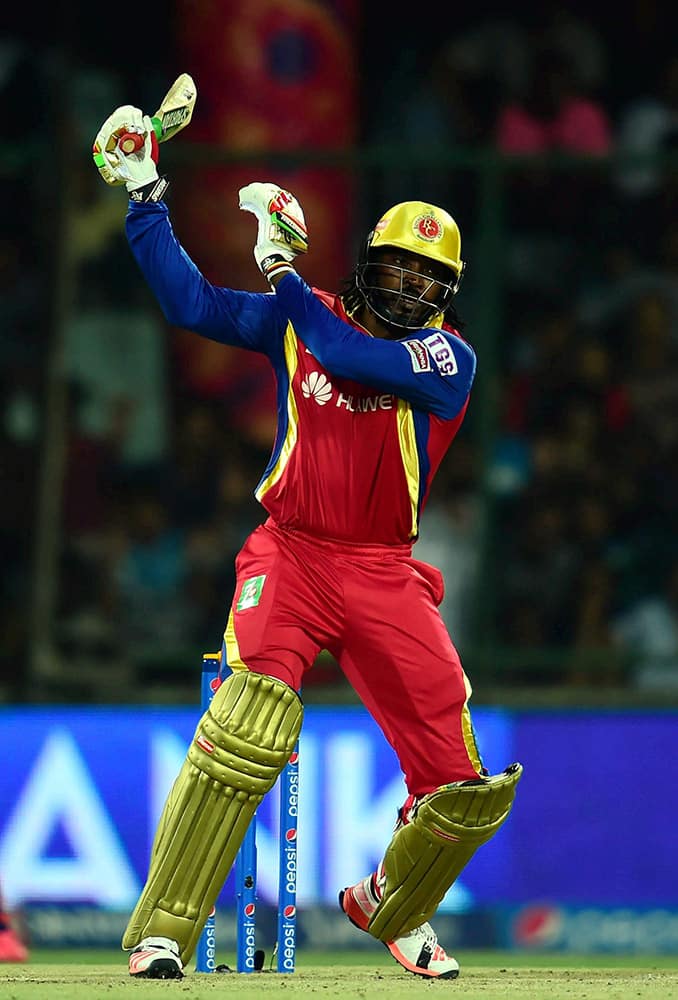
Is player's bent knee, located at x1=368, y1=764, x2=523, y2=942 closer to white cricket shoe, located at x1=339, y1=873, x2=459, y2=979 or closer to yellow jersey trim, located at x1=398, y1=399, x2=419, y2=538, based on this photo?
white cricket shoe, located at x1=339, y1=873, x2=459, y2=979

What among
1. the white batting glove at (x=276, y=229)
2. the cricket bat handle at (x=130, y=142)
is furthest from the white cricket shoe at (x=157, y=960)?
the cricket bat handle at (x=130, y=142)

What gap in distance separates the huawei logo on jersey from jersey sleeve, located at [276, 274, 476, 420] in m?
0.11

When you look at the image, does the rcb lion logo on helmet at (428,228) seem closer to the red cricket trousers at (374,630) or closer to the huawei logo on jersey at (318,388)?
the huawei logo on jersey at (318,388)

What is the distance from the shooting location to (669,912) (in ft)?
26.9

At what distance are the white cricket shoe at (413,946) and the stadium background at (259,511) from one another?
6.76ft

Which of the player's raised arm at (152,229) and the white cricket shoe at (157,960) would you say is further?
the player's raised arm at (152,229)

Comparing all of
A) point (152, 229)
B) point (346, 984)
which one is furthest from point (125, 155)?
point (346, 984)

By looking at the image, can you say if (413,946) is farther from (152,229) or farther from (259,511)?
(259,511)

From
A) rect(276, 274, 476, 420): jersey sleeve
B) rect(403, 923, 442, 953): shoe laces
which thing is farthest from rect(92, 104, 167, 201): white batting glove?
rect(403, 923, 442, 953): shoe laces

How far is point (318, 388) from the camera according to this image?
5605 mm

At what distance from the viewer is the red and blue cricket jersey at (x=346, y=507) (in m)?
5.51

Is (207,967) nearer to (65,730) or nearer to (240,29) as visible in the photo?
(65,730)

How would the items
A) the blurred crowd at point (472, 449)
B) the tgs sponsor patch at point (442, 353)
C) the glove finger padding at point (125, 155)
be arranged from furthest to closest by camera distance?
the blurred crowd at point (472, 449), the tgs sponsor patch at point (442, 353), the glove finger padding at point (125, 155)

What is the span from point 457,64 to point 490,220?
1912 millimetres
